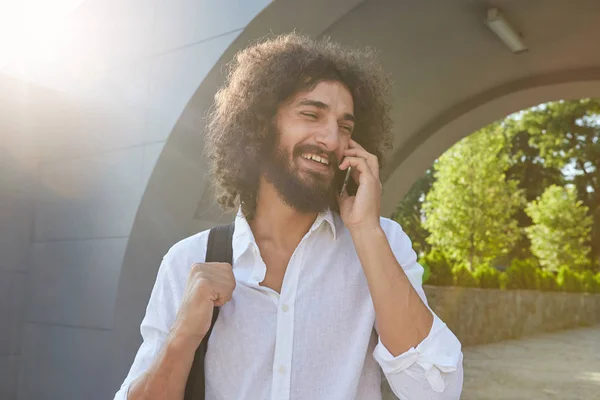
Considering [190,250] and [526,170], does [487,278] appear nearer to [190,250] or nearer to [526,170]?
[190,250]

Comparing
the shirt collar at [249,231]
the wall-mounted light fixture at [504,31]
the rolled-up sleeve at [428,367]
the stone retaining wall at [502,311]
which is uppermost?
the wall-mounted light fixture at [504,31]

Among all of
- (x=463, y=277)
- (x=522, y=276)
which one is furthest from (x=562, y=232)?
(x=463, y=277)

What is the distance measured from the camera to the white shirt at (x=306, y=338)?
1679mm

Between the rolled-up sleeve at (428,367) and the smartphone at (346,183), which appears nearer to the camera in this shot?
the rolled-up sleeve at (428,367)

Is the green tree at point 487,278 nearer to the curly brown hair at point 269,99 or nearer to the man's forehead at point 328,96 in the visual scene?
the curly brown hair at point 269,99

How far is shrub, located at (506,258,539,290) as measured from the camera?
15.1m

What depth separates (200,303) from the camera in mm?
1689

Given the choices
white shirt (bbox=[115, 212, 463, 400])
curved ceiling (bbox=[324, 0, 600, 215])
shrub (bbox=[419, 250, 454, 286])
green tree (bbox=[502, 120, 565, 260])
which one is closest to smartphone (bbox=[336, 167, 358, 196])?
white shirt (bbox=[115, 212, 463, 400])

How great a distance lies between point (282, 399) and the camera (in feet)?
5.59

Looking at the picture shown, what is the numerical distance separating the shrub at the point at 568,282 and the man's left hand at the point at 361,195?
17422 mm

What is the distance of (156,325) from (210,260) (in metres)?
0.26

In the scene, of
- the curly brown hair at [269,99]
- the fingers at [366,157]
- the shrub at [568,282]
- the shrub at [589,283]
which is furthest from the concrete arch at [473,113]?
the shrub at [589,283]

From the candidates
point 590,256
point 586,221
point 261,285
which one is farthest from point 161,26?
point 590,256

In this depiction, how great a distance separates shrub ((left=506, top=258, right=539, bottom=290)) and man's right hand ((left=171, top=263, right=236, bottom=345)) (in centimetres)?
1436
